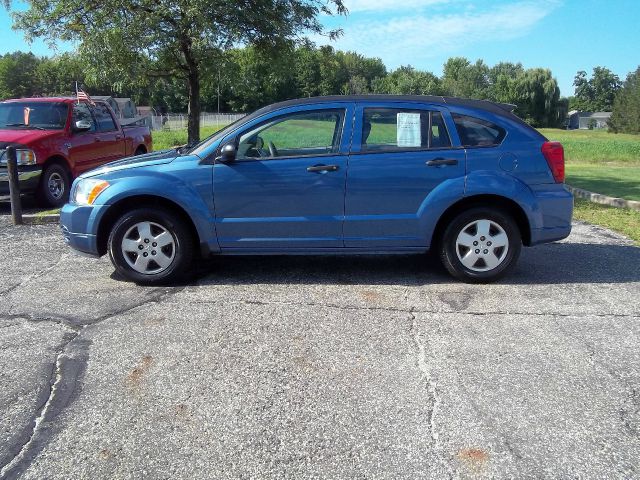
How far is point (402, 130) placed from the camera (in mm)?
5402

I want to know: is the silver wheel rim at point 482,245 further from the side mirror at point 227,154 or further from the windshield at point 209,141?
the windshield at point 209,141

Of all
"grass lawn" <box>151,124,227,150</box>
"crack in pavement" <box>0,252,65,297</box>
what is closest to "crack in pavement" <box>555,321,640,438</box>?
"crack in pavement" <box>0,252,65,297</box>

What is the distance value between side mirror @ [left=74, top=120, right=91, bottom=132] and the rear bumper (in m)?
8.21

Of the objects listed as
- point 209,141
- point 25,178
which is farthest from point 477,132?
point 25,178

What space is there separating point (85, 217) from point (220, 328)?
6.53 feet

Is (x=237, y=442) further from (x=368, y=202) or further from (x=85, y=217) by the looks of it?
(x=85, y=217)

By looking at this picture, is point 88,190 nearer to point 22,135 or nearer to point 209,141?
point 209,141

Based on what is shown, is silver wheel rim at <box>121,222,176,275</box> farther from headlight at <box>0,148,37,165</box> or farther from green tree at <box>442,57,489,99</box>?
green tree at <box>442,57,489,99</box>

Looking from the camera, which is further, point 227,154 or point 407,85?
point 407,85

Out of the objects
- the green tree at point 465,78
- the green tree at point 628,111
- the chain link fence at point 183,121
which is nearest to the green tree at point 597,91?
the green tree at point 465,78

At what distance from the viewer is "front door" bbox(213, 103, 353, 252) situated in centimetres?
529

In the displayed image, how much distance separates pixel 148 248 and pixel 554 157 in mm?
3935

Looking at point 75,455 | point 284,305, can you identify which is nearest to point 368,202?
point 284,305

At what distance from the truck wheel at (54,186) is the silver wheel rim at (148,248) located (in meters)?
5.16
